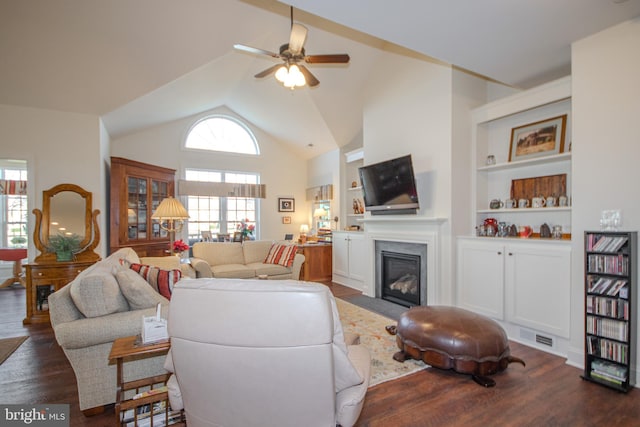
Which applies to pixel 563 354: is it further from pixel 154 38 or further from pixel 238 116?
pixel 238 116

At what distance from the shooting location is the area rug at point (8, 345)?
2.83m

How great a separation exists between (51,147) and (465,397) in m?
5.51

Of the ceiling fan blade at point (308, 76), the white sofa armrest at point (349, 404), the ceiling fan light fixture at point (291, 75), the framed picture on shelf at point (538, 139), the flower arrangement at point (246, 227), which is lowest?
the white sofa armrest at point (349, 404)

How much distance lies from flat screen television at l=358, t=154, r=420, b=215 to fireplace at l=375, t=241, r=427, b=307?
54 centimetres

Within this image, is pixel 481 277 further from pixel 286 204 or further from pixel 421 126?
pixel 286 204

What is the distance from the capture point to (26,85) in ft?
11.9

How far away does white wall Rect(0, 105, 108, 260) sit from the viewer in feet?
12.9

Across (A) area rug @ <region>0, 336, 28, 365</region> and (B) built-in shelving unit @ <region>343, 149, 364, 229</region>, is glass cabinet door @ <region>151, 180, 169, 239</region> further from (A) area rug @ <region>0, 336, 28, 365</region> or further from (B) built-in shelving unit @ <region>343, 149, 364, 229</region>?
(B) built-in shelving unit @ <region>343, 149, 364, 229</region>

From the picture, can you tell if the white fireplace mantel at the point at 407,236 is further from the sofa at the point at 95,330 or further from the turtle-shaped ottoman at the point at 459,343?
the sofa at the point at 95,330

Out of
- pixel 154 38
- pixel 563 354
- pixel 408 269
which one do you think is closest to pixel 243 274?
pixel 408 269

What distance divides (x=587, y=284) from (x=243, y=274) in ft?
13.7

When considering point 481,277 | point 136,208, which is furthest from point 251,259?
point 481,277

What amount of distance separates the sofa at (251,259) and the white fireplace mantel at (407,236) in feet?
3.98

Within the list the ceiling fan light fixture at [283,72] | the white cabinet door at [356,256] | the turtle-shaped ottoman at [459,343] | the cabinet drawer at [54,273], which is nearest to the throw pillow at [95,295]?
the turtle-shaped ottoman at [459,343]
